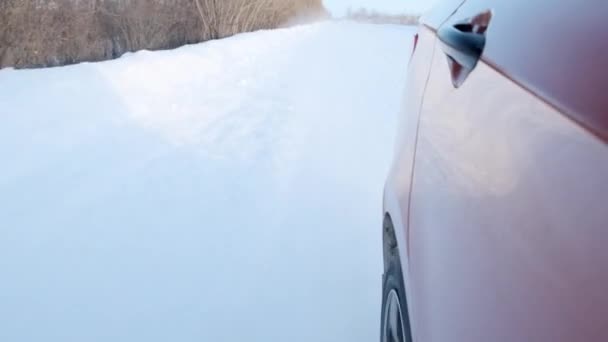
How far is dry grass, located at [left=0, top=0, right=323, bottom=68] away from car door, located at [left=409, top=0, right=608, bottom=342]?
6.95 meters

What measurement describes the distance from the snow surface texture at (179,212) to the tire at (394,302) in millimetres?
577

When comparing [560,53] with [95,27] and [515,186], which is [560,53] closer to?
[515,186]

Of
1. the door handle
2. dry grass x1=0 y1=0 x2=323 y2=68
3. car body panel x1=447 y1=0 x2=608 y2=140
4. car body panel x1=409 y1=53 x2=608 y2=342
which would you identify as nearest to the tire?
car body panel x1=409 y1=53 x2=608 y2=342

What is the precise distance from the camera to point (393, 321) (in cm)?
177

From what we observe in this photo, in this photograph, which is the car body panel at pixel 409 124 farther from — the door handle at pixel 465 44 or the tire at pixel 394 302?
the door handle at pixel 465 44

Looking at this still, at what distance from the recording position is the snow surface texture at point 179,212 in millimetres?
2504

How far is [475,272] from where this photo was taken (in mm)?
959

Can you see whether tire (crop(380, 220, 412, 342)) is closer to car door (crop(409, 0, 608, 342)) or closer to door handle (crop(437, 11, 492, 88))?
car door (crop(409, 0, 608, 342))

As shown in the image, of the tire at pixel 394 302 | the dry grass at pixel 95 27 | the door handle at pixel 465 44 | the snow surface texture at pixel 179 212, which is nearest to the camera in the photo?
the door handle at pixel 465 44

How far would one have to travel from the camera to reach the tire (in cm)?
→ 151

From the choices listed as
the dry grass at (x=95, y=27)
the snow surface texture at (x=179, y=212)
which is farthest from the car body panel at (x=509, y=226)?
the dry grass at (x=95, y=27)

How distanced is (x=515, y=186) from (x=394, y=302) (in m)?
0.92

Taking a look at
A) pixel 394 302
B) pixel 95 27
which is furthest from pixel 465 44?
pixel 95 27

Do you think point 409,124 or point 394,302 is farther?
point 409,124
